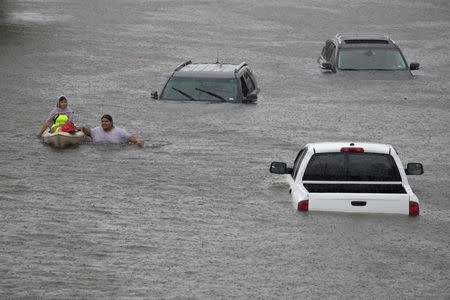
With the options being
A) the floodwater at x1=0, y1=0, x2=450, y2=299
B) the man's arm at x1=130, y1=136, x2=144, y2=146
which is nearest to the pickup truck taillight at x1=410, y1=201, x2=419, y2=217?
the floodwater at x1=0, y1=0, x2=450, y2=299

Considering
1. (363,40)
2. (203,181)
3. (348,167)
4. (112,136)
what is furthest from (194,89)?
(348,167)

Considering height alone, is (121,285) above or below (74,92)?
above

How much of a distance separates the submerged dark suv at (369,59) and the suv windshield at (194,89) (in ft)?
19.3

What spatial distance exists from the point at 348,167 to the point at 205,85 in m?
11.3

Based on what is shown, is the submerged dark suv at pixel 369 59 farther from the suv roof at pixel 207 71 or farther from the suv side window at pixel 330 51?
the suv roof at pixel 207 71

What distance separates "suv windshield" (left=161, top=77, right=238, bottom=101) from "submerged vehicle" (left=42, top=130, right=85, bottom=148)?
314cm

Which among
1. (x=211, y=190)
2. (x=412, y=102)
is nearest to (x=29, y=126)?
(x=211, y=190)

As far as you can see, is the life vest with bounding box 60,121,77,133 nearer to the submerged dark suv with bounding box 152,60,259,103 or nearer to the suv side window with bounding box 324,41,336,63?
the submerged dark suv with bounding box 152,60,259,103

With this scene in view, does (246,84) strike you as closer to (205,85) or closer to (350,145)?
(205,85)

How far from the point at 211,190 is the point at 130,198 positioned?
171 centimetres

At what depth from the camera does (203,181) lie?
2191 cm

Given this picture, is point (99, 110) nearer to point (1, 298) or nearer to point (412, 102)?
point (412, 102)

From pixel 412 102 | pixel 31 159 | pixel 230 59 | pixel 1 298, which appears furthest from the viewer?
pixel 230 59

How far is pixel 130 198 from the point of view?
20.1 m
